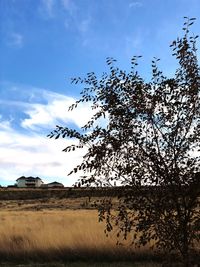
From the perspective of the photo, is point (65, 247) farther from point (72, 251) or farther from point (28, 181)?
point (28, 181)

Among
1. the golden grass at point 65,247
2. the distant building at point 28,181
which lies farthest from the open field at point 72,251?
the distant building at point 28,181

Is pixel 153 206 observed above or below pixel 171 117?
below

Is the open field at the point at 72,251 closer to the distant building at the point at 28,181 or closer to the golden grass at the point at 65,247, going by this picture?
the golden grass at the point at 65,247

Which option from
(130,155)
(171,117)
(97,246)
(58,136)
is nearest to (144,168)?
(130,155)

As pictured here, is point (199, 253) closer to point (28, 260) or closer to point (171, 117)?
point (171, 117)

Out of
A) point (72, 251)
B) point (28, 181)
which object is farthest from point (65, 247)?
point (28, 181)

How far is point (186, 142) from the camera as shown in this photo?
5645mm

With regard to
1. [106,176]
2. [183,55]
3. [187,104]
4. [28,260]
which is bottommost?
[28,260]

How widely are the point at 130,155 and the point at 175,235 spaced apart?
964 millimetres

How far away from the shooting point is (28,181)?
148m

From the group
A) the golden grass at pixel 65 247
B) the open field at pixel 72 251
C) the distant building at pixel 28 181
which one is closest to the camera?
the open field at pixel 72 251

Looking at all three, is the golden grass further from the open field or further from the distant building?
the distant building

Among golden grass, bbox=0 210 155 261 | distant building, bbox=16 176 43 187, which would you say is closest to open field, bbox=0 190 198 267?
golden grass, bbox=0 210 155 261

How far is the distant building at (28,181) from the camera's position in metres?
145
